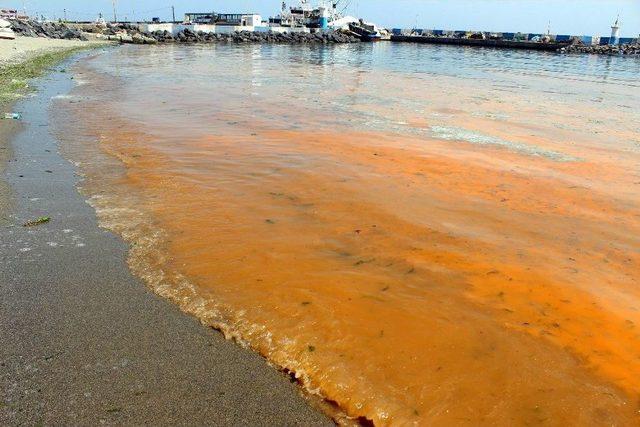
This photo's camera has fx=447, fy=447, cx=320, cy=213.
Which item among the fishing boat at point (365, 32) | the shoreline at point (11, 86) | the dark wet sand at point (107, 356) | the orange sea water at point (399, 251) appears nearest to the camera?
the dark wet sand at point (107, 356)

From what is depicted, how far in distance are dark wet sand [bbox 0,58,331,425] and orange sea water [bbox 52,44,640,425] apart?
0.77 feet

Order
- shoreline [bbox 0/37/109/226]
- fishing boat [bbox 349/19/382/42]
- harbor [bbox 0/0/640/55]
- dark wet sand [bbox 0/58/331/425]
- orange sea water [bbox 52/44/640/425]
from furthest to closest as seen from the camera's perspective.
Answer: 1. fishing boat [bbox 349/19/382/42]
2. harbor [bbox 0/0/640/55]
3. shoreline [bbox 0/37/109/226]
4. orange sea water [bbox 52/44/640/425]
5. dark wet sand [bbox 0/58/331/425]

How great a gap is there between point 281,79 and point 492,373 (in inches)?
875

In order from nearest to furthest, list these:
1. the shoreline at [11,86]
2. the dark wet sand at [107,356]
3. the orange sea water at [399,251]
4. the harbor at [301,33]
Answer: the dark wet sand at [107,356] → the orange sea water at [399,251] → the shoreline at [11,86] → the harbor at [301,33]

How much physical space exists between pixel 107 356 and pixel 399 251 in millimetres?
3088

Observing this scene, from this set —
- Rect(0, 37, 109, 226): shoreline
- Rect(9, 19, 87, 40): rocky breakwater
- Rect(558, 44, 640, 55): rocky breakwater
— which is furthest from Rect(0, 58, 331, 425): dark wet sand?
Rect(558, 44, 640, 55): rocky breakwater

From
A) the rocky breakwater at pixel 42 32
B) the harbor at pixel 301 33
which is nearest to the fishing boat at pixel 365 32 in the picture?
the harbor at pixel 301 33

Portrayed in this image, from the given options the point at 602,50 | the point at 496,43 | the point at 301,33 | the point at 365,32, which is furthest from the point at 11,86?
the point at 602,50

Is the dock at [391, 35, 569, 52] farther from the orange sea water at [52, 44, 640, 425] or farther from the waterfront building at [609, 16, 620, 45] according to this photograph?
the orange sea water at [52, 44, 640, 425]

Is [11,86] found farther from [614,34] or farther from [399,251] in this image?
[614,34]

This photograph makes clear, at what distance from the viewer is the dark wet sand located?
2.75 metres

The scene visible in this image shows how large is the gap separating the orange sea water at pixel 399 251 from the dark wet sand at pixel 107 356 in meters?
0.23

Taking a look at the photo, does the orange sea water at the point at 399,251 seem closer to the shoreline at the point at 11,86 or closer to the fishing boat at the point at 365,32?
the shoreline at the point at 11,86

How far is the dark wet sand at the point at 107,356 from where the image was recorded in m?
2.75
